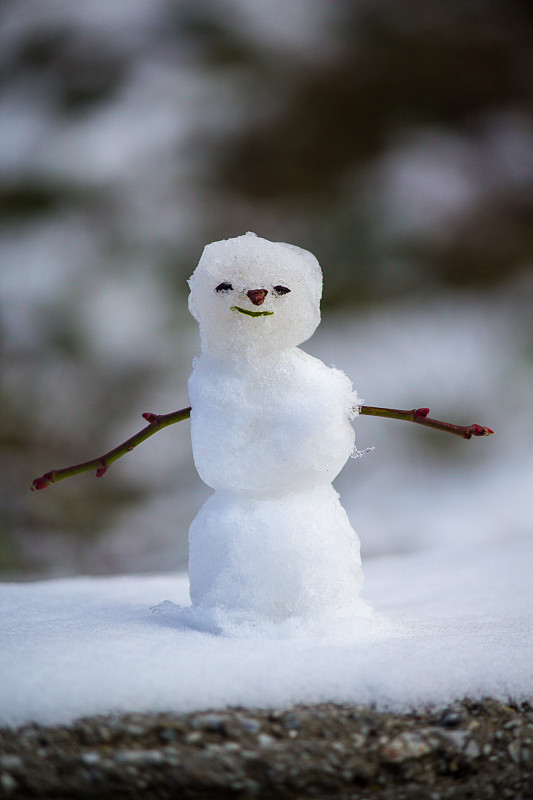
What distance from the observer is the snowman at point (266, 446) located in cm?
75

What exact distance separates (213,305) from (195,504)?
4.75 feet

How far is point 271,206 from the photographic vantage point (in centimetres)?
243

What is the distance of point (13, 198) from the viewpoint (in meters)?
2.34

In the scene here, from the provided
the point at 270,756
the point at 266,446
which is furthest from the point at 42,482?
the point at 270,756

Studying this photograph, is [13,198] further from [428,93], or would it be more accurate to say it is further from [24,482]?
[428,93]

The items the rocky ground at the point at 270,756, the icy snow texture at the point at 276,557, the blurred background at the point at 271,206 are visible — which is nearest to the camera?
the rocky ground at the point at 270,756

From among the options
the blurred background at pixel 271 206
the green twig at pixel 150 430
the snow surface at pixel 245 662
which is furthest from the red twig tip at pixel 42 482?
the blurred background at pixel 271 206

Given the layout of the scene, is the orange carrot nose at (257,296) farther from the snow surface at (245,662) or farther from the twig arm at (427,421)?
the snow surface at (245,662)

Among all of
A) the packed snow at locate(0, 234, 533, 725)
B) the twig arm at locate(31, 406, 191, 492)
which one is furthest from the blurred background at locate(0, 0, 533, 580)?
the twig arm at locate(31, 406, 191, 492)

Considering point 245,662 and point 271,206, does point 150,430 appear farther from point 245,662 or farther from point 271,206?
point 271,206

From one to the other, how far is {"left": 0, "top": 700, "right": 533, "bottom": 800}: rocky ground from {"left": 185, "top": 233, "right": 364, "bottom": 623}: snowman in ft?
0.50

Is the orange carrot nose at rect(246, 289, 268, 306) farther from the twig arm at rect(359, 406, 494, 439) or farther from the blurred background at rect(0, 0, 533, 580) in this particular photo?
the blurred background at rect(0, 0, 533, 580)

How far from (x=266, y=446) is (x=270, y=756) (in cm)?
29

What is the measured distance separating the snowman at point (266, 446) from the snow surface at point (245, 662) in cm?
4
